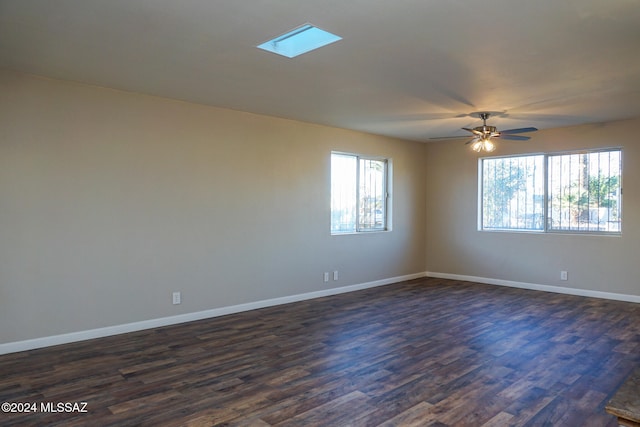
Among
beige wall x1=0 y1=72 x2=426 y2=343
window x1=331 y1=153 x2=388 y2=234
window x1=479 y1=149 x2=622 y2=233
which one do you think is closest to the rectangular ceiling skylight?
beige wall x1=0 y1=72 x2=426 y2=343

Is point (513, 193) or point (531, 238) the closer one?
point (531, 238)

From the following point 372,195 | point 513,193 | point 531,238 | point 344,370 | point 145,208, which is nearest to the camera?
point 344,370

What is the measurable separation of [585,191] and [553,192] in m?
0.43

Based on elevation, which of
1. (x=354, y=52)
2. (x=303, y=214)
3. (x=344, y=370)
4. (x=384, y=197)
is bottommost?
(x=344, y=370)

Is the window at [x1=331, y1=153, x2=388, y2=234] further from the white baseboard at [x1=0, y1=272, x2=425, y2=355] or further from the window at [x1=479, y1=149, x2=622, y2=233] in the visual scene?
the window at [x1=479, y1=149, x2=622, y2=233]

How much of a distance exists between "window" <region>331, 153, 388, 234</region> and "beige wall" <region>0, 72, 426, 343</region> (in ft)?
0.94

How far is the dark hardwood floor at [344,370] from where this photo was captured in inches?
104

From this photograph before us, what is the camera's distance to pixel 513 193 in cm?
695

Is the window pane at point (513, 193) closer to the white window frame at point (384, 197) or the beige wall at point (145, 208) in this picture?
the white window frame at point (384, 197)

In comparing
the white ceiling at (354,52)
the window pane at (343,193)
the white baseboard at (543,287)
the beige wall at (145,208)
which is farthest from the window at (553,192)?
the beige wall at (145,208)

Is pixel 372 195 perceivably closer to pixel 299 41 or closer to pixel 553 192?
pixel 553 192

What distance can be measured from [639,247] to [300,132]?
486cm

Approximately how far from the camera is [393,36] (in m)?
2.90

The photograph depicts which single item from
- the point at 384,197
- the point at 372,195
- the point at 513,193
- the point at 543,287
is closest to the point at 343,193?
the point at 372,195
